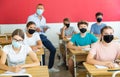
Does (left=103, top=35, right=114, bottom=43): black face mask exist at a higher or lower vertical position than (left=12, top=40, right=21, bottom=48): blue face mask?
higher

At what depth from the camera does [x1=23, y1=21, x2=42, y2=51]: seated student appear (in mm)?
4184

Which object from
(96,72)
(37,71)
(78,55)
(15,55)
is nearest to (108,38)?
(96,72)

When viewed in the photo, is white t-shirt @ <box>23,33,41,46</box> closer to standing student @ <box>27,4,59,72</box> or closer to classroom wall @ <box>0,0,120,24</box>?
standing student @ <box>27,4,59,72</box>

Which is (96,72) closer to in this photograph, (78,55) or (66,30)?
(78,55)

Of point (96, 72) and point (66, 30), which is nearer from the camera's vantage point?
point (96, 72)

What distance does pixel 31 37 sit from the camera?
4277mm

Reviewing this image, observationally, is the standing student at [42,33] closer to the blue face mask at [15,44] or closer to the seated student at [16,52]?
the seated student at [16,52]

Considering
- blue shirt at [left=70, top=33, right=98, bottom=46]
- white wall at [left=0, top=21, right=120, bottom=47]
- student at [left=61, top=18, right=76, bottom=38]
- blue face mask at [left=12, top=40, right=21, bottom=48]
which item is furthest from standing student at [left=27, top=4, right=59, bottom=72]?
blue face mask at [left=12, top=40, right=21, bottom=48]

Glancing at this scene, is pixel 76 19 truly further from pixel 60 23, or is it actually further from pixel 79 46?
pixel 79 46

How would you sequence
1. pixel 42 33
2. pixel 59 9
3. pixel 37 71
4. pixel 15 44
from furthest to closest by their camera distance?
pixel 59 9
pixel 42 33
pixel 15 44
pixel 37 71

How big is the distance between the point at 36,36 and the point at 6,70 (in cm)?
167

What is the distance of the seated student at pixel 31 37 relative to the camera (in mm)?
4184

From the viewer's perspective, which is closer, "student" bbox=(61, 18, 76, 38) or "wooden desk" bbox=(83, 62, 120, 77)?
"wooden desk" bbox=(83, 62, 120, 77)

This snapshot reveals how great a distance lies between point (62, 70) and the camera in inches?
203
